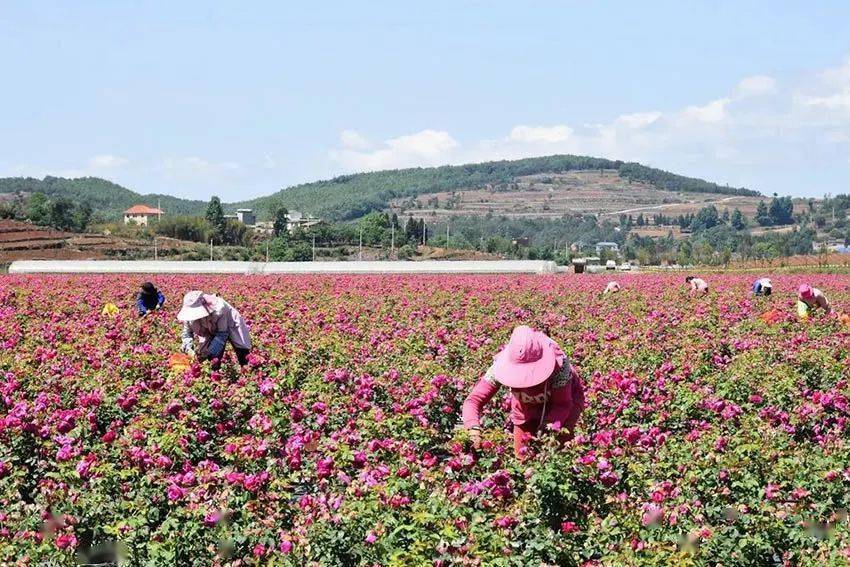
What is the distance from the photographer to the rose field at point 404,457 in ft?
18.7

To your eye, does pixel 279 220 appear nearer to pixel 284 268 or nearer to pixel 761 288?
pixel 284 268

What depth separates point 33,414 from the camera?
8.41m

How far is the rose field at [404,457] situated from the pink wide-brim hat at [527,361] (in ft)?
1.27

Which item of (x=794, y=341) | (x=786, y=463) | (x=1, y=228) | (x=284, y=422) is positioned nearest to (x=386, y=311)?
(x=794, y=341)

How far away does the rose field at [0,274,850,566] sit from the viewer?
5.70 metres

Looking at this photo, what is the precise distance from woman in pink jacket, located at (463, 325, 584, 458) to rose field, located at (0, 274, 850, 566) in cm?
17

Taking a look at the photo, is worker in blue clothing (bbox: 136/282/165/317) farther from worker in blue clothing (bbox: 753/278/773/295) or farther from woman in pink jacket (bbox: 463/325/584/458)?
worker in blue clothing (bbox: 753/278/773/295)

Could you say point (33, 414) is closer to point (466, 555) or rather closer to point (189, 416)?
point (189, 416)

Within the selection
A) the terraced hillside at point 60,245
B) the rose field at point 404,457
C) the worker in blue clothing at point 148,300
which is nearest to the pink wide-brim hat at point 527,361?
the rose field at point 404,457

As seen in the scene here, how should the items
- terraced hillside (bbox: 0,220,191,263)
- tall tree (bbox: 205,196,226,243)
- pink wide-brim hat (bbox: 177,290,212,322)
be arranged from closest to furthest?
pink wide-brim hat (bbox: 177,290,212,322) < terraced hillside (bbox: 0,220,191,263) < tall tree (bbox: 205,196,226,243)

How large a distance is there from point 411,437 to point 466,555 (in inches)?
124

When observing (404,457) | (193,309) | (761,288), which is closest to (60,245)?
(761,288)

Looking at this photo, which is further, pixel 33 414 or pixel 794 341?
pixel 794 341

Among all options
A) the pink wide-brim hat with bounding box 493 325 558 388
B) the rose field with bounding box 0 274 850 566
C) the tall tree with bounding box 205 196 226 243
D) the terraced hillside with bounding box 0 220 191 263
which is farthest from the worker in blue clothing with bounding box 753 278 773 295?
the tall tree with bounding box 205 196 226 243
